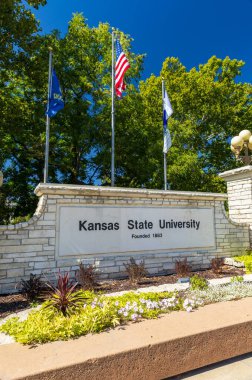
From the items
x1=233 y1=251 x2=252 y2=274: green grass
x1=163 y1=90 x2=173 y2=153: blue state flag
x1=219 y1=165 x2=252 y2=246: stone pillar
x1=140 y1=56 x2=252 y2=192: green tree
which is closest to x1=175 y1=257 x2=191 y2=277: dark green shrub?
x1=233 y1=251 x2=252 y2=274: green grass

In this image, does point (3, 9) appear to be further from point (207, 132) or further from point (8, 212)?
point (207, 132)

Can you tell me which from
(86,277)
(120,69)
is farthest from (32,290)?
(120,69)

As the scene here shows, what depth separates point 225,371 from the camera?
3279mm

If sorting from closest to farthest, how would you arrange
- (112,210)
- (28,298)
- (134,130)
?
(28,298) < (112,210) < (134,130)

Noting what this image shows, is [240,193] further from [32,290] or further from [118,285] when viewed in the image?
[32,290]

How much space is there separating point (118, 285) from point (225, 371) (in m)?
3.70

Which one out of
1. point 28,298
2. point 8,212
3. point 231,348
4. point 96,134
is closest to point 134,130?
point 96,134

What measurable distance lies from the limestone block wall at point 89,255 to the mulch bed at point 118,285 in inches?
13.4

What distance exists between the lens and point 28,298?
18.1 feet

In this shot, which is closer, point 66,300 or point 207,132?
point 66,300

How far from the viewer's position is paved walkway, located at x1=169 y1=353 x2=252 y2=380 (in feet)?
10.4

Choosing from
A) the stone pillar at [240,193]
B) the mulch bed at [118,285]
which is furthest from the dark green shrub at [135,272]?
the stone pillar at [240,193]

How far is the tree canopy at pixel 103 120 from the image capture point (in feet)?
54.0

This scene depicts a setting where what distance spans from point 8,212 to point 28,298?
1268cm
